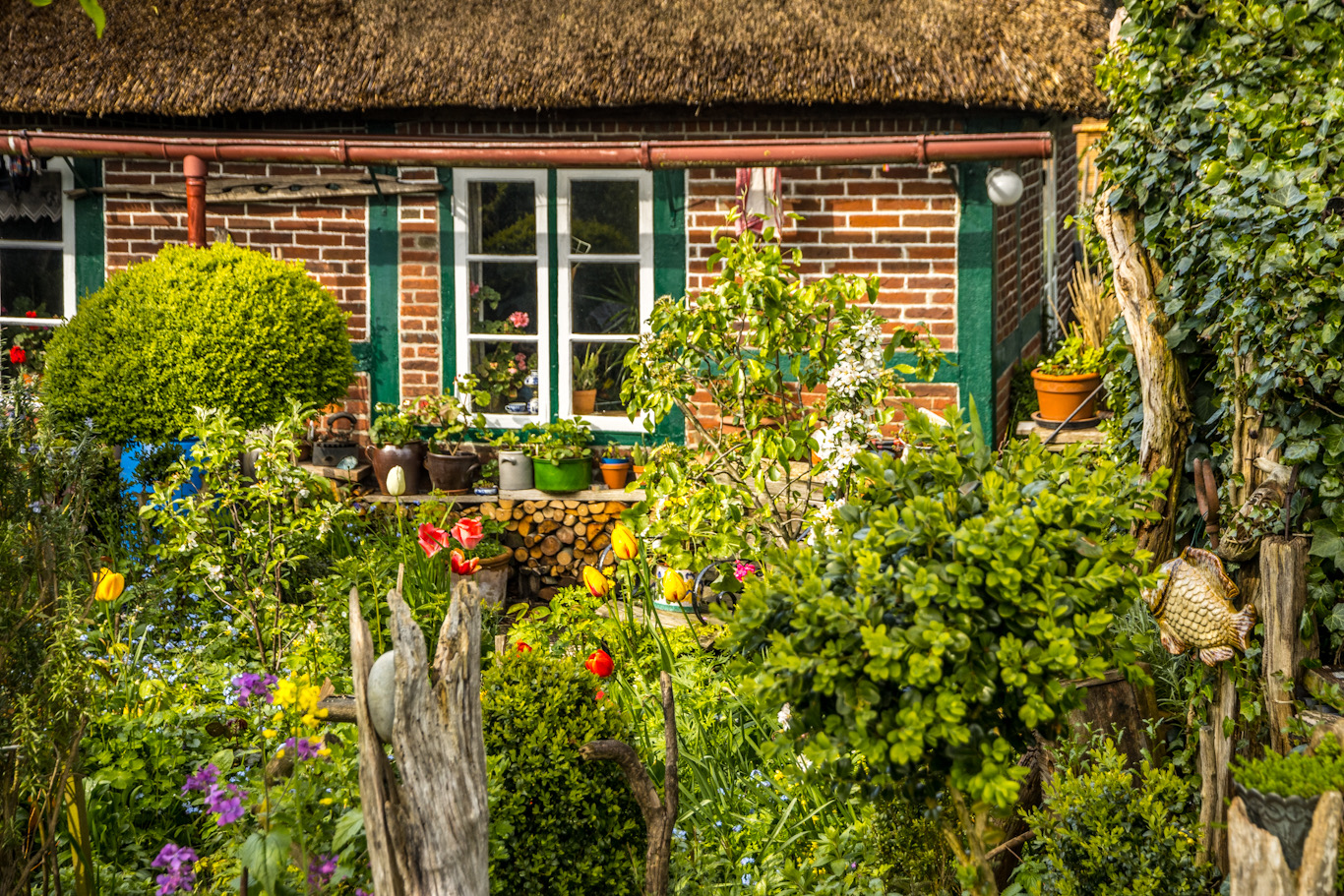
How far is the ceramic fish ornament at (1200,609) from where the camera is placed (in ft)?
10.4

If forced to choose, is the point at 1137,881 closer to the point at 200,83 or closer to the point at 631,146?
the point at 631,146

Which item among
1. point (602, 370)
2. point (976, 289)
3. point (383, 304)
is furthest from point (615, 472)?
point (976, 289)

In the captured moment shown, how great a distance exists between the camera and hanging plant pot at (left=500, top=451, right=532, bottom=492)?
709cm

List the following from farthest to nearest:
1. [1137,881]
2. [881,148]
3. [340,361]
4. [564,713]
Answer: [340,361] < [881,148] < [564,713] < [1137,881]

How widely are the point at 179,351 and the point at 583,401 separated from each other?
226 cm

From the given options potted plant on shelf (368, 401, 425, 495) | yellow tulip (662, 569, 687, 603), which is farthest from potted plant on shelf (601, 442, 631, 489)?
yellow tulip (662, 569, 687, 603)

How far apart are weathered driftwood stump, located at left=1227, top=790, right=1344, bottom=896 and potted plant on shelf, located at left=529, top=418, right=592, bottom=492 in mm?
5000

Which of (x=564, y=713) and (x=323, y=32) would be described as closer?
(x=564, y=713)

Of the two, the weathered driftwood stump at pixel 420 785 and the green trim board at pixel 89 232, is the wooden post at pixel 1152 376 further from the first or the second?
the green trim board at pixel 89 232

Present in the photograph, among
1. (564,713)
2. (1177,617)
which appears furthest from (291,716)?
(1177,617)

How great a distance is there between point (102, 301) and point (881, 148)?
13.6 ft

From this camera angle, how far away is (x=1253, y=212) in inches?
128

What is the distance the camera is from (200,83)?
7.01 m

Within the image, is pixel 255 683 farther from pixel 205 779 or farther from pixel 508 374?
pixel 508 374
